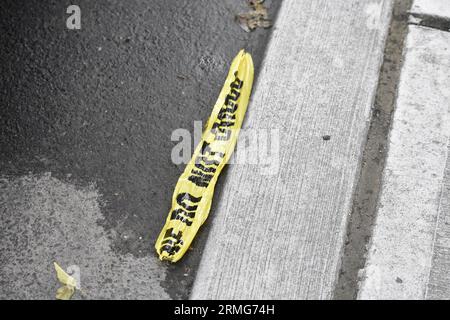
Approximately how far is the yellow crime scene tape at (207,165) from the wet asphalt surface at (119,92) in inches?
2.2

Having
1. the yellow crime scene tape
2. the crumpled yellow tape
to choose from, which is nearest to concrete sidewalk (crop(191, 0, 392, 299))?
the yellow crime scene tape

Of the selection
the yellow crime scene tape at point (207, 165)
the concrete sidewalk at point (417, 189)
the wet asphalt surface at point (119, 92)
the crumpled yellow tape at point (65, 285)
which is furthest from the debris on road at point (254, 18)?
the crumpled yellow tape at point (65, 285)

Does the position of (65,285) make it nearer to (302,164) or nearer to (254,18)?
(302,164)

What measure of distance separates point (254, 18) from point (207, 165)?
1082 millimetres

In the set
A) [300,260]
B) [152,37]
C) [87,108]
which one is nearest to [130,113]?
[87,108]

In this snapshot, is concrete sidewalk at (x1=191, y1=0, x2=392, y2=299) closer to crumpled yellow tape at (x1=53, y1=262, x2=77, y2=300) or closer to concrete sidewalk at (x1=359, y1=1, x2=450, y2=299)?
concrete sidewalk at (x1=359, y1=1, x2=450, y2=299)

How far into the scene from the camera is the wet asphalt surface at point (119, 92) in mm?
2635

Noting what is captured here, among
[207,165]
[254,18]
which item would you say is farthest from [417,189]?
[254,18]

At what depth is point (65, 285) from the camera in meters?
2.36

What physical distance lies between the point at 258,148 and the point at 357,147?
1.67 ft

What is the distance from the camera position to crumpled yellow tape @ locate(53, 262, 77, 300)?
7.66 ft

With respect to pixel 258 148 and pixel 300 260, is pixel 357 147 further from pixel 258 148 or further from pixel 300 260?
pixel 300 260

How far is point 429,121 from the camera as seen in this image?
2793 mm

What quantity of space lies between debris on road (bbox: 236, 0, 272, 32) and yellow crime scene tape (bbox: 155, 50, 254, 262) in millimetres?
231
